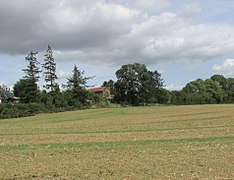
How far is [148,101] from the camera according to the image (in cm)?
13038

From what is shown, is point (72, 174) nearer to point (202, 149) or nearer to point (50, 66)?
point (202, 149)

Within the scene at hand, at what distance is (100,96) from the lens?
110 metres

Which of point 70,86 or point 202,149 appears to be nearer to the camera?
point 202,149

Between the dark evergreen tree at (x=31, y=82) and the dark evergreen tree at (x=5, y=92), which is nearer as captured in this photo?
the dark evergreen tree at (x=31, y=82)

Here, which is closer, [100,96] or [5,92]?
[100,96]

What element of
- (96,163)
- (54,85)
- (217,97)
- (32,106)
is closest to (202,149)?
(96,163)

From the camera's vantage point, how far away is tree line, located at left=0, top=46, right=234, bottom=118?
3701 inches

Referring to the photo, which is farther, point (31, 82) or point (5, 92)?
point (5, 92)

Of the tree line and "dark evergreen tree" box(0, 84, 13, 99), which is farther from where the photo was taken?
"dark evergreen tree" box(0, 84, 13, 99)

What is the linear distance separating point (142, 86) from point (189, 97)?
18725mm

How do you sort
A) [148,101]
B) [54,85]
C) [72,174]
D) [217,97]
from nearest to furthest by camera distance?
[72,174] < [54,85] < [148,101] < [217,97]

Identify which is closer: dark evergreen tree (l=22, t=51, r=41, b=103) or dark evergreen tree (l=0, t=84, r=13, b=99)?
dark evergreen tree (l=22, t=51, r=41, b=103)

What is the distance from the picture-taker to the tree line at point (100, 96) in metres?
94.0

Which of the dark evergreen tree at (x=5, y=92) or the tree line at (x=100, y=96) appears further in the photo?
the dark evergreen tree at (x=5, y=92)
